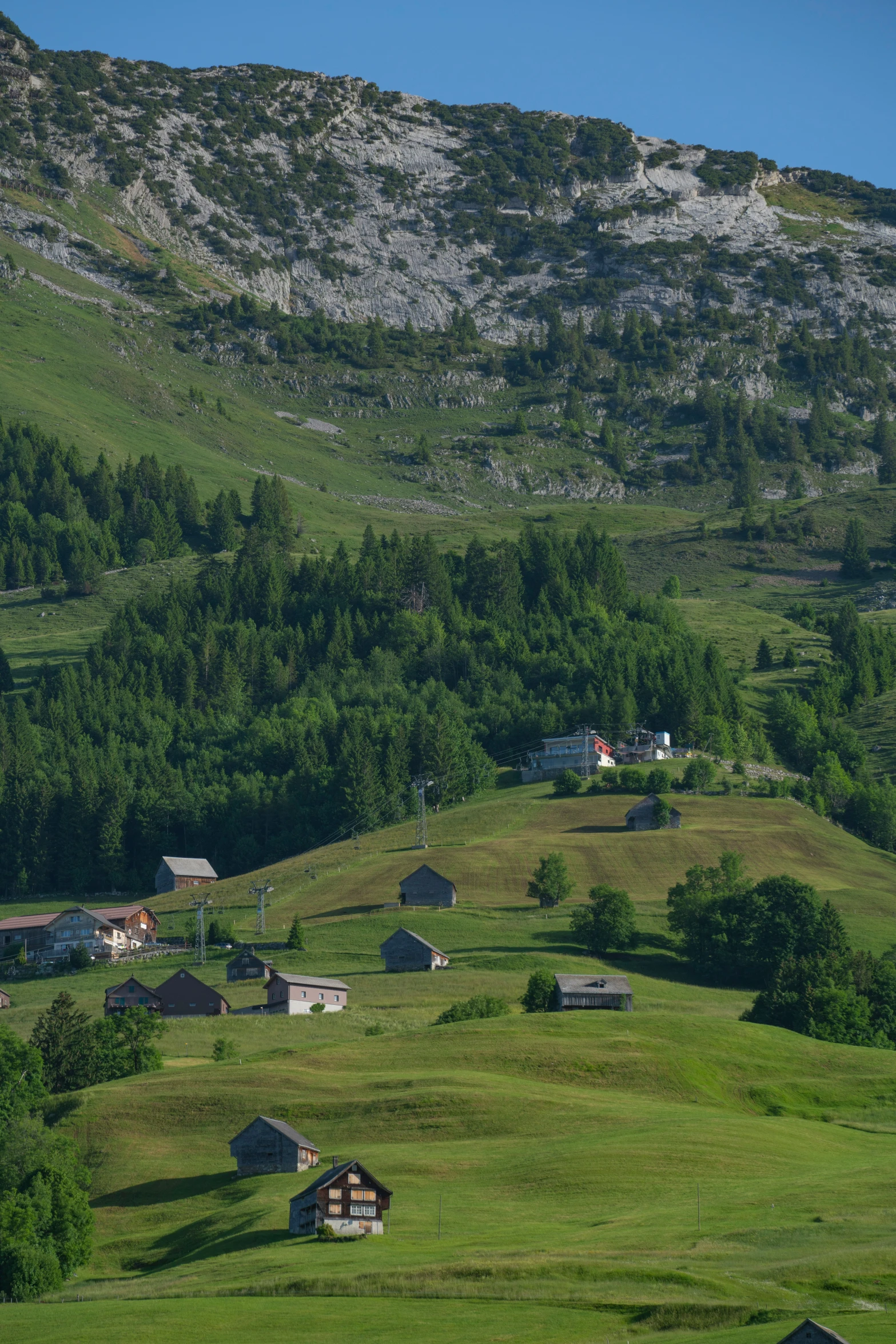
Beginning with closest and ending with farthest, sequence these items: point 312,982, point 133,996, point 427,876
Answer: point 312,982 → point 133,996 → point 427,876

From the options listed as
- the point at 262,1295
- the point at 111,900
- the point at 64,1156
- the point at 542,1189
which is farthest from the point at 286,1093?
the point at 111,900

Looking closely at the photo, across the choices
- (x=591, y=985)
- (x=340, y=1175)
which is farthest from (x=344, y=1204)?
(x=591, y=985)

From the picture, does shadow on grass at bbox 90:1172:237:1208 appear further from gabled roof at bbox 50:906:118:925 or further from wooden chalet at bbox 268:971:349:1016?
gabled roof at bbox 50:906:118:925

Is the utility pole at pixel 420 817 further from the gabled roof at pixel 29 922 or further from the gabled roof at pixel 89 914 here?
the gabled roof at pixel 29 922

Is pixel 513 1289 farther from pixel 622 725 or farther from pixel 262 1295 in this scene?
pixel 622 725

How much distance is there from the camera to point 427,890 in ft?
449

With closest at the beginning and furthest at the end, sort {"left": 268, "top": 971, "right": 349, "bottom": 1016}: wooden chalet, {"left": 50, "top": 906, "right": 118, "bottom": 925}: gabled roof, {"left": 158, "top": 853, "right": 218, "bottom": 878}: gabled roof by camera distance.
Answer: {"left": 268, "top": 971, "right": 349, "bottom": 1016}: wooden chalet
{"left": 50, "top": 906, "right": 118, "bottom": 925}: gabled roof
{"left": 158, "top": 853, "right": 218, "bottom": 878}: gabled roof

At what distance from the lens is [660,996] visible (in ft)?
360

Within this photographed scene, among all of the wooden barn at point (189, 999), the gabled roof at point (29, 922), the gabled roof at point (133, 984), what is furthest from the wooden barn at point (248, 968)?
the gabled roof at point (29, 922)

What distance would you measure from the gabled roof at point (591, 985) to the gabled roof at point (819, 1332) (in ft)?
204

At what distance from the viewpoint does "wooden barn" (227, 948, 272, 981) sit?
385ft

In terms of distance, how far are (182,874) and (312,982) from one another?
63.8m

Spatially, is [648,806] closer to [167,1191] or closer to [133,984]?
[133,984]

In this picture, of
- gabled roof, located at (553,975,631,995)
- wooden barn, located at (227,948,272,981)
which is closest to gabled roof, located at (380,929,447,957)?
wooden barn, located at (227,948,272,981)
